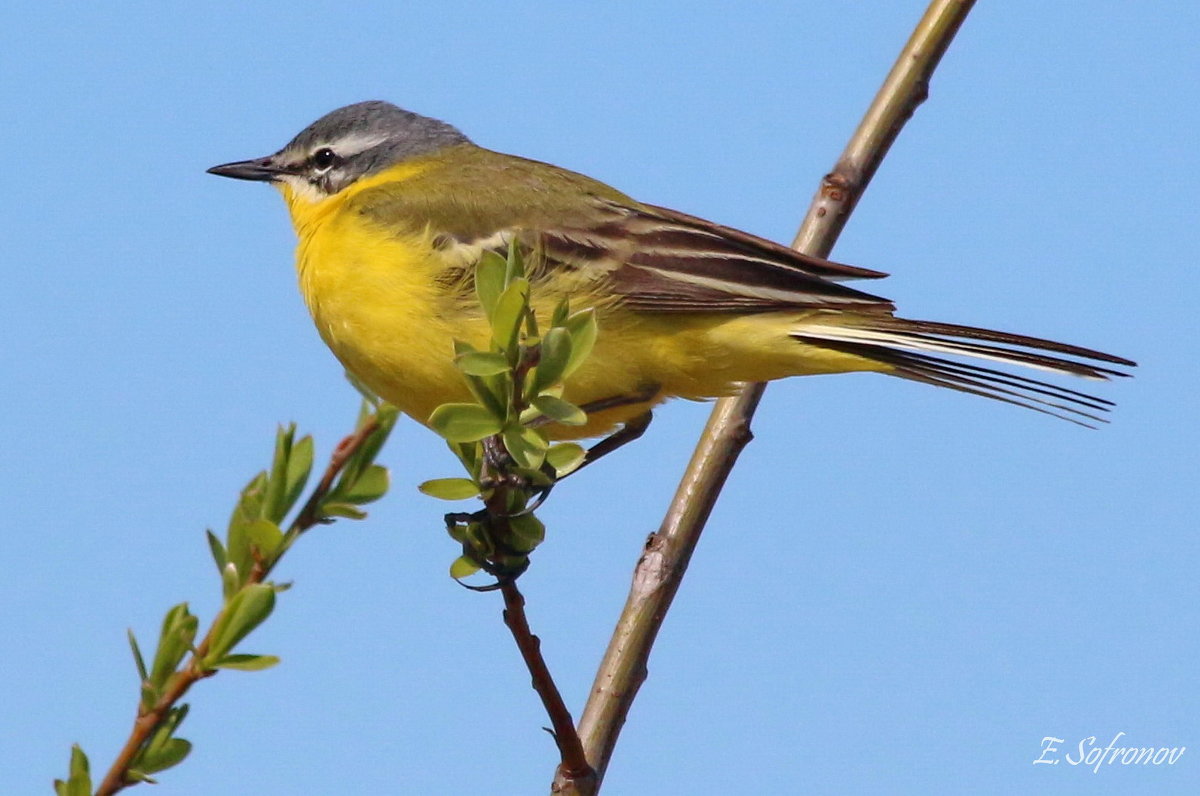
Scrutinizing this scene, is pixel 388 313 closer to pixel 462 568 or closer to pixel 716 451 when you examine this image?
pixel 716 451

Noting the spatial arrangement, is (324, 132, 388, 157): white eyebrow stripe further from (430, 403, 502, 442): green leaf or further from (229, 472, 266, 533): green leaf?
(229, 472, 266, 533): green leaf

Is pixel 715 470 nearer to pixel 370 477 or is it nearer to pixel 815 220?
pixel 815 220

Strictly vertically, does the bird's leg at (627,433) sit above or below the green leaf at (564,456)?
above

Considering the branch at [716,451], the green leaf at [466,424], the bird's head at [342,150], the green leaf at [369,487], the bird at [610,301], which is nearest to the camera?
the green leaf at [369,487]

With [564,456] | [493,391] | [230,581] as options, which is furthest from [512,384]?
[230,581]

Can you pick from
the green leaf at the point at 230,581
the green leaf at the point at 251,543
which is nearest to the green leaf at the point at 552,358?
the green leaf at the point at 251,543

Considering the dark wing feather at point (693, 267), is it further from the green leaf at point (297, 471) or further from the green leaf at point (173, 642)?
the green leaf at point (173, 642)

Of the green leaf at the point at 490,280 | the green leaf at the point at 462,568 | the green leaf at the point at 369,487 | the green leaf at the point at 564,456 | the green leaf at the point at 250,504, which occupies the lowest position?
the green leaf at the point at 250,504
